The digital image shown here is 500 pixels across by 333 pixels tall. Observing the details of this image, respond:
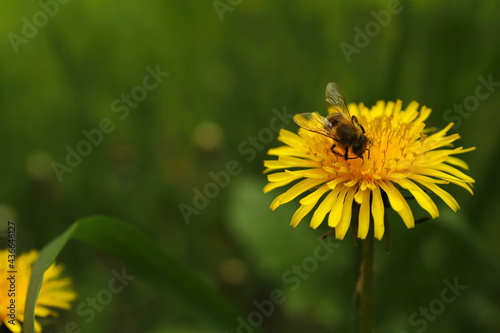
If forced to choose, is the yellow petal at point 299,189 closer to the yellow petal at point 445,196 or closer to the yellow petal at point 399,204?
the yellow petal at point 399,204

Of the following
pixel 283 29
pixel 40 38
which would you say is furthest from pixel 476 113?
pixel 40 38

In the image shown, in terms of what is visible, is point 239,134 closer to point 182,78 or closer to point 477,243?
point 182,78

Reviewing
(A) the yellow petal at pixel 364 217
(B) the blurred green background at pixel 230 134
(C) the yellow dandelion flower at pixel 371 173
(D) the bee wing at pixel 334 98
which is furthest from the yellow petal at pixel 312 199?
(B) the blurred green background at pixel 230 134

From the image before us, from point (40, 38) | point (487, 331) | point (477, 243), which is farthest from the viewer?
point (40, 38)

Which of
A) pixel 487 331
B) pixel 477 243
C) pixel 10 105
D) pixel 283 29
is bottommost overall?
pixel 10 105

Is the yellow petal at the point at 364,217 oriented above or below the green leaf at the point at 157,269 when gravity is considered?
above

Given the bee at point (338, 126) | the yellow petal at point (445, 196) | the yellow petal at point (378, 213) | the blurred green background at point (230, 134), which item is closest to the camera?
the yellow petal at point (378, 213)

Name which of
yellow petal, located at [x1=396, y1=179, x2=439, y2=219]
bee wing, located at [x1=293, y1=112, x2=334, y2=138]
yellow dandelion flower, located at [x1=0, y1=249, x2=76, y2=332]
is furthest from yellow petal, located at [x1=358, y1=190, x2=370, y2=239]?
yellow dandelion flower, located at [x1=0, y1=249, x2=76, y2=332]
